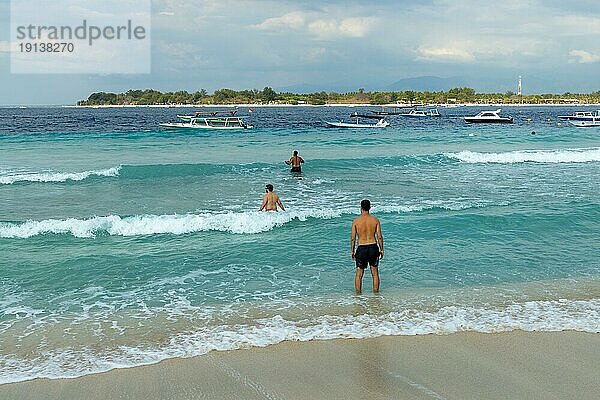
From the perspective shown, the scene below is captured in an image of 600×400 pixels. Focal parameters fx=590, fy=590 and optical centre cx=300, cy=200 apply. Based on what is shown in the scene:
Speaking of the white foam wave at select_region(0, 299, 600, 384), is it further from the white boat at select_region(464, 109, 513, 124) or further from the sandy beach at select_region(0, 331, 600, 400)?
the white boat at select_region(464, 109, 513, 124)

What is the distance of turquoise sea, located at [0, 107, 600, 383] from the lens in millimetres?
8164

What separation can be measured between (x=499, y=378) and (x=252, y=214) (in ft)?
33.3

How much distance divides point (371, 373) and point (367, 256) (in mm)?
3140

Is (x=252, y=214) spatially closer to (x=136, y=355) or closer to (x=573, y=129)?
(x=136, y=355)

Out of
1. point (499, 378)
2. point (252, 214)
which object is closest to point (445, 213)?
point (252, 214)

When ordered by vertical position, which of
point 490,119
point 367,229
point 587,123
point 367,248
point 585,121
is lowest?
point 367,248

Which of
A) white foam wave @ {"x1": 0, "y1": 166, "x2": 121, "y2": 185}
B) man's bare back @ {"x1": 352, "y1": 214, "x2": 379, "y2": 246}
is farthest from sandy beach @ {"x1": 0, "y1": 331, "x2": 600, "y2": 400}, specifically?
white foam wave @ {"x1": 0, "y1": 166, "x2": 121, "y2": 185}

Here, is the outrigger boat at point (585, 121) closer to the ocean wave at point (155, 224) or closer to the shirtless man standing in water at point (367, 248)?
the ocean wave at point (155, 224)

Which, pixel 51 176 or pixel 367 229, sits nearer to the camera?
pixel 367 229

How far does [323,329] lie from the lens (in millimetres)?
8141

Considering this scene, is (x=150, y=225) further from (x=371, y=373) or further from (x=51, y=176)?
(x=51, y=176)

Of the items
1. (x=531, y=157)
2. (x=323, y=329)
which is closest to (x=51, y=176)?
(x=323, y=329)

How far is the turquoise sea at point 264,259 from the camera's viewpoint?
8.16 m

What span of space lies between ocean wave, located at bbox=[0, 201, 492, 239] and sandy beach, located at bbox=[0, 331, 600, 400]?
25.4 ft
